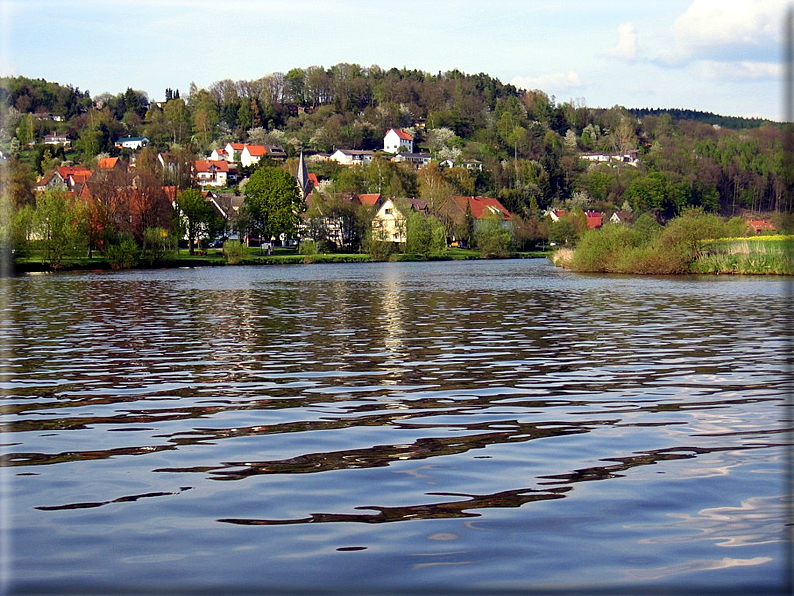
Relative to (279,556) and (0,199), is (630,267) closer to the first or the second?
(0,199)

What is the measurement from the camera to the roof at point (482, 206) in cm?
15568

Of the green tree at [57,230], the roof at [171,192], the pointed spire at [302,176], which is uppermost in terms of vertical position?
the pointed spire at [302,176]

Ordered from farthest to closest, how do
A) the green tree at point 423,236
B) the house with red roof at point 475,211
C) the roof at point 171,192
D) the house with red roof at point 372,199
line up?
the house with red roof at point 372,199 < the house with red roof at point 475,211 < the green tree at point 423,236 < the roof at point 171,192

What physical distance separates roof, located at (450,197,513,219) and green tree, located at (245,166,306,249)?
3239cm

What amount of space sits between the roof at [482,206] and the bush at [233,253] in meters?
53.8

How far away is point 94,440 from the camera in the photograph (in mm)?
12719

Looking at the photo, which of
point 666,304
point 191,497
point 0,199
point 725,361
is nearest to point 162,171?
point 0,199

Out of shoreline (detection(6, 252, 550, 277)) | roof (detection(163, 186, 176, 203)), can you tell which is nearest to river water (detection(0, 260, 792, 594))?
shoreline (detection(6, 252, 550, 277))

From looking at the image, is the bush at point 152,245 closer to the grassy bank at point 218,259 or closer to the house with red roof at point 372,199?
the grassy bank at point 218,259

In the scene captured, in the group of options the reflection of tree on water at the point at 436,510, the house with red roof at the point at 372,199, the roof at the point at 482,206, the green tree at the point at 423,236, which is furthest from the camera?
the roof at the point at 482,206

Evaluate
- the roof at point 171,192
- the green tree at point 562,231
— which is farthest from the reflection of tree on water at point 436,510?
the green tree at point 562,231

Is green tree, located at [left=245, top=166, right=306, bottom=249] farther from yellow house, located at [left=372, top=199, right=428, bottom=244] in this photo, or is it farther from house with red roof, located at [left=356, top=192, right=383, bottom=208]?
house with red roof, located at [left=356, top=192, right=383, bottom=208]

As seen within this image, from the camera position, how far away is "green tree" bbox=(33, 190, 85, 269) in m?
85.2

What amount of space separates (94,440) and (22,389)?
557 centimetres
